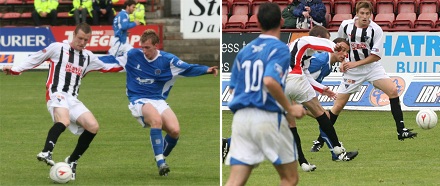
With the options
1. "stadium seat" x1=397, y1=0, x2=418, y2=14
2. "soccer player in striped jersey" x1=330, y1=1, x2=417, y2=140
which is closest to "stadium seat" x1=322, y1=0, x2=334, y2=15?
"stadium seat" x1=397, y1=0, x2=418, y2=14

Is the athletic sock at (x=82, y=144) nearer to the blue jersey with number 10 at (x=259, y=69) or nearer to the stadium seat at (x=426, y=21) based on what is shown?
the blue jersey with number 10 at (x=259, y=69)

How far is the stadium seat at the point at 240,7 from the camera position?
21.9 metres

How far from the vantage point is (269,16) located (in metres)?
6.79

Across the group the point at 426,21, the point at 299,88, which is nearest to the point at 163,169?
the point at 299,88

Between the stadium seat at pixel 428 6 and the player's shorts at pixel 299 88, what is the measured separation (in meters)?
10.6

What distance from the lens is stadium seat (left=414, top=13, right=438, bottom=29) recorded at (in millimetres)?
19359

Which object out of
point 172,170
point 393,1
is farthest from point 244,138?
point 393,1

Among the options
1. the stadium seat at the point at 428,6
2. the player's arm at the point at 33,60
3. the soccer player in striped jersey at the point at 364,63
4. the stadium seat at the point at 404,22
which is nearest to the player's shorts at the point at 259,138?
the player's arm at the point at 33,60

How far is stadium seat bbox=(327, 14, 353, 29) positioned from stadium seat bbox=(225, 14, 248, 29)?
176cm

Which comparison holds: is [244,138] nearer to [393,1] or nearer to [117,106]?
[117,106]

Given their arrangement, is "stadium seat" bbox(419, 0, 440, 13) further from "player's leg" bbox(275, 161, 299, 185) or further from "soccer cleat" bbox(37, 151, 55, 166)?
"player's leg" bbox(275, 161, 299, 185)

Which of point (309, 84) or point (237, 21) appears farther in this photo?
point (237, 21)

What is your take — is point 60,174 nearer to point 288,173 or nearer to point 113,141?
point 288,173

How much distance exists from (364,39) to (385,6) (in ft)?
29.8
